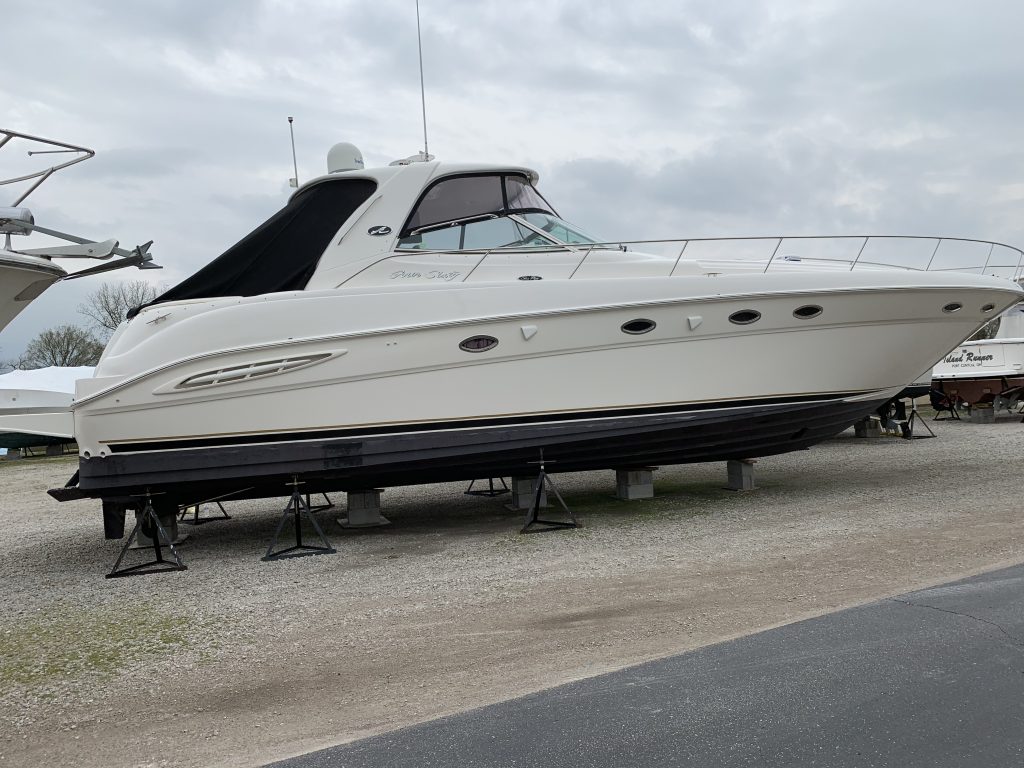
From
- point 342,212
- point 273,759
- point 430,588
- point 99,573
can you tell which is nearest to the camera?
point 273,759

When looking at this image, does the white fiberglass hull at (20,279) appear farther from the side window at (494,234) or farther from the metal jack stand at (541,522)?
the metal jack stand at (541,522)

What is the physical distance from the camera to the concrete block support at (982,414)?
1735 cm

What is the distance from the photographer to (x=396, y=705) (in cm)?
361

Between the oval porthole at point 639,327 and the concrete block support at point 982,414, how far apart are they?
13.0 meters

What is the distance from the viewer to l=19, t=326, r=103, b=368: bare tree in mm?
40000

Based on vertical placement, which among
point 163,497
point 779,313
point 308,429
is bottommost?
point 163,497

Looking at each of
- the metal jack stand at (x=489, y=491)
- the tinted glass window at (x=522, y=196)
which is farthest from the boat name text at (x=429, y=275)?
the metal jack stand at (x=489, y=491)

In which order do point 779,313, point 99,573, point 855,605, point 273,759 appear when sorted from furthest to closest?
1. point 779,313
2. point 99,573
3. point 855,605
4. point 273,759

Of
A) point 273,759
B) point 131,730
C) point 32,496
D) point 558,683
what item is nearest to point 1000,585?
point 558,683

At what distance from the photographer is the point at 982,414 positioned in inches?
694

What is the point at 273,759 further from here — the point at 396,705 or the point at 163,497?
the point at 163,497

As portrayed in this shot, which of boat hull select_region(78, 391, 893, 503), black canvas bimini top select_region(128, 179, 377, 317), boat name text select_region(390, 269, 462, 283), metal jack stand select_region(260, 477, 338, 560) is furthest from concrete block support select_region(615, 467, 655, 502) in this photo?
black canvas bimini top select_region(128, 179, 377, 317)

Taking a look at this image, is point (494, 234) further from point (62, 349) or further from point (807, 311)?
point (62, 349)

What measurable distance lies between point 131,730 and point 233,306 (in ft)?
14.4
